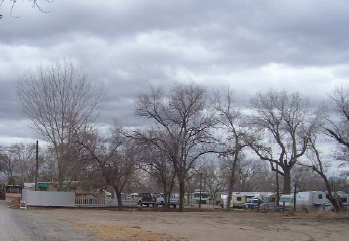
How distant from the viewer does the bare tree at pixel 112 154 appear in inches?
1554

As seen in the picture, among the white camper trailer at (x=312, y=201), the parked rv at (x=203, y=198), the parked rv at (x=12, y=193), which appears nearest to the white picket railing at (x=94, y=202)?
the parked rv at (x=12, y=193)

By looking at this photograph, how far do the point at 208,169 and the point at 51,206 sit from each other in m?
52.3

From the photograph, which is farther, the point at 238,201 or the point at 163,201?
the point at 238,201

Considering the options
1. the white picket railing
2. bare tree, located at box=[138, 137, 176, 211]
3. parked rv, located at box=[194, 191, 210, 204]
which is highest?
bare tree, located at box=[138, 137, 176, 211]

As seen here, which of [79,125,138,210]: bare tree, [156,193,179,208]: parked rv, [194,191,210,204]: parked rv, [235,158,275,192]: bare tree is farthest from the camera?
[235,158,275,192]: bare tree

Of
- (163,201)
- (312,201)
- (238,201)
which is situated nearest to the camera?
(312,201)

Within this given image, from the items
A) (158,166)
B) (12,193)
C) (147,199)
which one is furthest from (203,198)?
(158,166)

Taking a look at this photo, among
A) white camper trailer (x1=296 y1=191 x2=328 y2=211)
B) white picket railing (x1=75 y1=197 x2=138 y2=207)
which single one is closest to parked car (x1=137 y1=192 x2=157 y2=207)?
white picket railing (x1=75 y1=197 x2=138 y2=207)

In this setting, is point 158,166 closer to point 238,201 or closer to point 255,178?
point 238,201

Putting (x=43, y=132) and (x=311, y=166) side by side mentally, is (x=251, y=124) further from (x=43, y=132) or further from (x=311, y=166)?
(x=43, y=132)

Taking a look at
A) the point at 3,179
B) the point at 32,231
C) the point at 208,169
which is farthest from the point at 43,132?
the point at 3,179

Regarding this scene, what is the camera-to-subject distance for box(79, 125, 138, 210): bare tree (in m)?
39.5

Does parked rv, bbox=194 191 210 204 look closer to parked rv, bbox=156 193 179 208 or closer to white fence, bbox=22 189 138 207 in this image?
parked rv, bbox=156 193 179 208

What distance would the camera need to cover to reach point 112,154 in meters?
39.6
